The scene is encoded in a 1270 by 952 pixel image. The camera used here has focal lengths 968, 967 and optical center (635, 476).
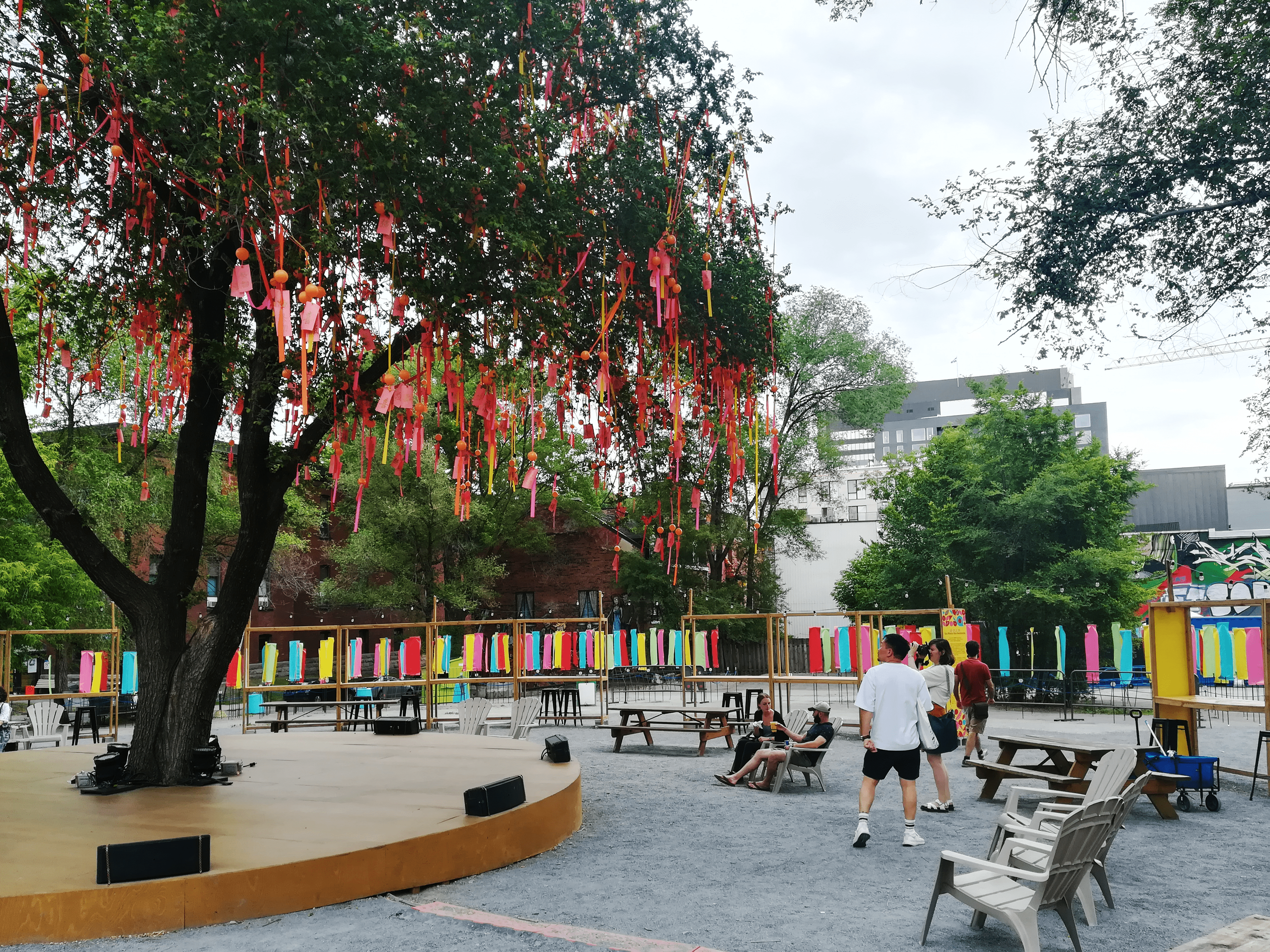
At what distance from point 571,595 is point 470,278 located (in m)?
33.9

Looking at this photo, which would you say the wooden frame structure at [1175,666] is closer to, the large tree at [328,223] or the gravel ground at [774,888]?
the gravel ground at [774,888]

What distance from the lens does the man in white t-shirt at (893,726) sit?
829 cm

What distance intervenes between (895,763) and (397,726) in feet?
30.1

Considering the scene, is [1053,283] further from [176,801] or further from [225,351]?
[176,801]

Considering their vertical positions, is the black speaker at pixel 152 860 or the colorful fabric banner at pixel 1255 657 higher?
the colorful fabric banner at pixel 1255 657

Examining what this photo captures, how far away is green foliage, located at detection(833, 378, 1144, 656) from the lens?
2788 cm

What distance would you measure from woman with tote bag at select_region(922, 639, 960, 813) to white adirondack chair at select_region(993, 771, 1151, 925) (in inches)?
107

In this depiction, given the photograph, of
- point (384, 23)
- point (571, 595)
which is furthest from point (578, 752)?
point (571, 595)

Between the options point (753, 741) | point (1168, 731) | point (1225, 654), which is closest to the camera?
point (1168, 731)

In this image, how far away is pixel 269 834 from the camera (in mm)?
7398

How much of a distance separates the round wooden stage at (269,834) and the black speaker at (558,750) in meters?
0.16

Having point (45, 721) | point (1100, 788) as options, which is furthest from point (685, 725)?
point (45, 721)

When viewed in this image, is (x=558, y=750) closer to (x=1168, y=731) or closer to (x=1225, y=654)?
(x=1168, y=731)

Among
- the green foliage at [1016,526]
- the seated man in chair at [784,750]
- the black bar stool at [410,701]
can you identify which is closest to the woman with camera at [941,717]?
the seated man in chair at [784,750]
